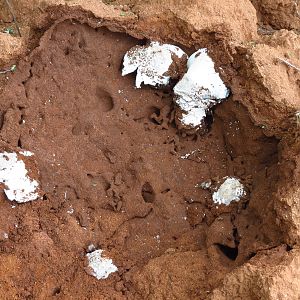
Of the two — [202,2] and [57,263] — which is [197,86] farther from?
[57,263]

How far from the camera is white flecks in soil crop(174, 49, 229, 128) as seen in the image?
2918mm

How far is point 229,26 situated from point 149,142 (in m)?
0.83

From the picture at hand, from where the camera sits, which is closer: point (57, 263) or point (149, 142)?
point (57, 263)

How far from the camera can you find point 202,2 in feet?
9.82

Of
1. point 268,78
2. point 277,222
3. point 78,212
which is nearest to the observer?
point 277,222

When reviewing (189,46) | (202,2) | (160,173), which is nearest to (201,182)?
(160,173)

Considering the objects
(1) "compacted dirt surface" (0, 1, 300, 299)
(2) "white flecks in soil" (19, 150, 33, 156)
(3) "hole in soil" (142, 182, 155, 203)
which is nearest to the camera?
(1) "compacted dirt surface" (0, 1, 300, 299)

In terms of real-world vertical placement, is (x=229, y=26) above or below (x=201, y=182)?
above

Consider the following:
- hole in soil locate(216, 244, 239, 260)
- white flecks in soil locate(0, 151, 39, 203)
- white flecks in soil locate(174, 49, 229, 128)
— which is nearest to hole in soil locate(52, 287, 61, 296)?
white flecks in soil locate(0, 151, 39, 203)

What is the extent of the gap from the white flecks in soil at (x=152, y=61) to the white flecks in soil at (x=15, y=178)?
849 millimetres

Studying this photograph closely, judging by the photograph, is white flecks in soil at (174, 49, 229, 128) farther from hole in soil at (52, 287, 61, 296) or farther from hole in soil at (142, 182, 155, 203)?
hole in soil at (52, 287, 61, 296)

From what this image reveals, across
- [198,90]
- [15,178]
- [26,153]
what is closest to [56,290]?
[15,178]

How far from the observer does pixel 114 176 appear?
3053 mm

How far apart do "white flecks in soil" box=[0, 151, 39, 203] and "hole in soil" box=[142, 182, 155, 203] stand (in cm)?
66
